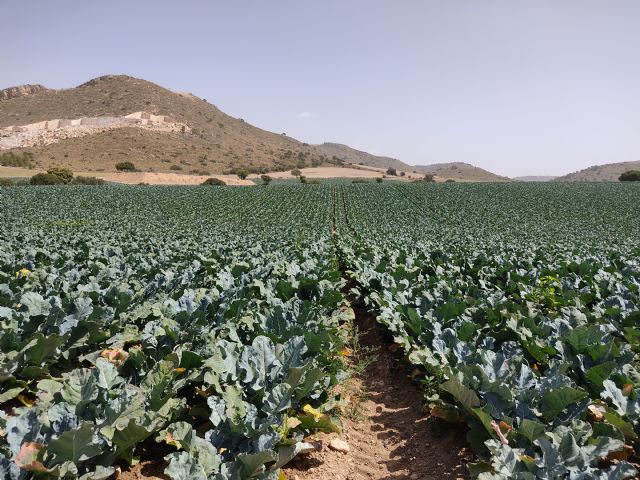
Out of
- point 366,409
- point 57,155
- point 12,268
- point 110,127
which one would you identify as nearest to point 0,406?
point 366,409

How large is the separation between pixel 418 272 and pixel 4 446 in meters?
7.85

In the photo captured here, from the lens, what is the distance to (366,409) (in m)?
4.86

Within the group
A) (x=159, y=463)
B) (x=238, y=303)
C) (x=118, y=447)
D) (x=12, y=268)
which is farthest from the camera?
(x=12, y=268)

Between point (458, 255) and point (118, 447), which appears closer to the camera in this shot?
point (118, 447)

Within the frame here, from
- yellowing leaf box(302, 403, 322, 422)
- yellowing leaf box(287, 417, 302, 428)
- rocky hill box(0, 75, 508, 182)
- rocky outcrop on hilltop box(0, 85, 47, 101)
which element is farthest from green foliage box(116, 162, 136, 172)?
rocky outcrop on hilltop box(0, 85, 47, 101)

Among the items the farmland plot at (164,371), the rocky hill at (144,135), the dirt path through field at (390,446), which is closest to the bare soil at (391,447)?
the dirt path through field at (390,446)

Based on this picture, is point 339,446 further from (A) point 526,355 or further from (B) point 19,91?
(B) point 19,91

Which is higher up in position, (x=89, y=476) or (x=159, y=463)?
(x=89, y=476)

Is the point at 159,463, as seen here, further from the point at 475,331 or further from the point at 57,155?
the point at 57,155

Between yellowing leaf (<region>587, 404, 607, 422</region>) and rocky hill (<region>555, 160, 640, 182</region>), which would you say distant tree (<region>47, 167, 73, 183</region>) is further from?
rocky hill (<region>555, 160, 640, 182</region>)

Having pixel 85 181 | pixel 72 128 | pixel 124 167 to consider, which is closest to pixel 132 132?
pixel 72 128

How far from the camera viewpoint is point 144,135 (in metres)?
94.1

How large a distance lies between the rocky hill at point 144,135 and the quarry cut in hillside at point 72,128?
3.11ft

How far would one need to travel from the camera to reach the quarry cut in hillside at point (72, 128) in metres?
91.9
